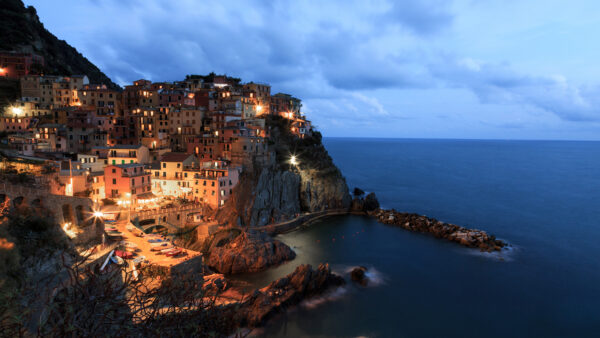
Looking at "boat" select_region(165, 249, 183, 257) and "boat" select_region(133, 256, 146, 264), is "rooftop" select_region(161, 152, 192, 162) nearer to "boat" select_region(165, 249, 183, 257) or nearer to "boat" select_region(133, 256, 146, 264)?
"boat" select_region(165, 249, 183, 257)

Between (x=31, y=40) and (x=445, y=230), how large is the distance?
78.5 metres

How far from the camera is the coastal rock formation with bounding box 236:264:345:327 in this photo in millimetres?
22531

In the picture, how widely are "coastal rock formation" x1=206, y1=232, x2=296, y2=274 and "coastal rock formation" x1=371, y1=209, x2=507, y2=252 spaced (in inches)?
759

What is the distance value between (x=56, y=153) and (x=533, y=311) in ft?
166

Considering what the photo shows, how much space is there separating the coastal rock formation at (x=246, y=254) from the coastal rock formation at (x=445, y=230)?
19290 millimetres

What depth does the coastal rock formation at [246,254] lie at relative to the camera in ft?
97.9

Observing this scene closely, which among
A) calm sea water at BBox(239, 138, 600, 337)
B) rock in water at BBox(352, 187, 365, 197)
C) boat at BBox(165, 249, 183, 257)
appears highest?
boat at BBox(165, 249, 183, 257)

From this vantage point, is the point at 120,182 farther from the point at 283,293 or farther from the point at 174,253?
the point at 283,293

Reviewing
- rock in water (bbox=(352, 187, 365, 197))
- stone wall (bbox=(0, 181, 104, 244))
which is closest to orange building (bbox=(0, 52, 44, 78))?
stone wall (bbox=(0, 181, 104, 244))

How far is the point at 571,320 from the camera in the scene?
25.1 meters

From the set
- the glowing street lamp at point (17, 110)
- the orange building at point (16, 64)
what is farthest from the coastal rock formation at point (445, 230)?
the orange building at point (16, 64)

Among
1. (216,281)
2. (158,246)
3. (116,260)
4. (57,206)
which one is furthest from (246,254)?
(57,206)

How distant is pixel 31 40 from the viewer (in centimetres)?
6150

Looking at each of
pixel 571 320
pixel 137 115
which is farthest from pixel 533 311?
pixel 137 115
